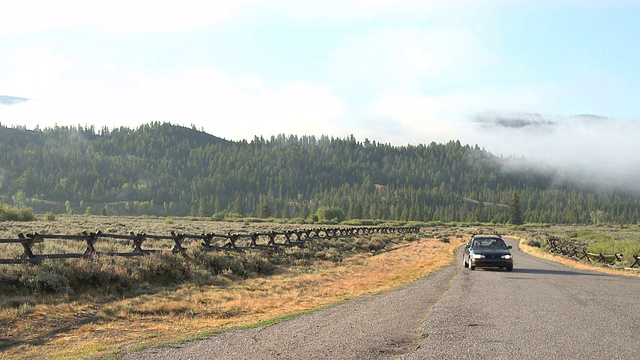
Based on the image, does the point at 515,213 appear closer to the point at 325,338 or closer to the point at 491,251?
the point at 491,251

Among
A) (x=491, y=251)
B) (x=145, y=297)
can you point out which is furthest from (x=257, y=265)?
(x=491, y=251)

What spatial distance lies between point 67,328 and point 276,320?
4.87m

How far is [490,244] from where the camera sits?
26125 millimetres

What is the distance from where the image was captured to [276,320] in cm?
1154

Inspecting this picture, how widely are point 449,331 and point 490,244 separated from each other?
17764 millimetres

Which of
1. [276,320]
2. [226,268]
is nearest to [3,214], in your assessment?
[226,268]

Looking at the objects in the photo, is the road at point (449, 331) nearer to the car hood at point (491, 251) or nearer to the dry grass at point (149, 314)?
the dry grass at point (149, 314)

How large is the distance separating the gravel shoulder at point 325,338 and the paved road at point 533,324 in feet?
1.52

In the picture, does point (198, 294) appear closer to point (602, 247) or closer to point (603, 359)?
point (603, 359)

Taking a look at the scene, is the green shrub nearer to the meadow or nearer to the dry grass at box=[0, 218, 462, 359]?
the meadow

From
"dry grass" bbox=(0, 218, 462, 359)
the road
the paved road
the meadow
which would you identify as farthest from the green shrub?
the paved road

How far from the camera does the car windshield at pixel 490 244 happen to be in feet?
84.3

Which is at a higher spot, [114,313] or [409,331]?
[409,331]

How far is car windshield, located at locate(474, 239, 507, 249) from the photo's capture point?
84.3ft
